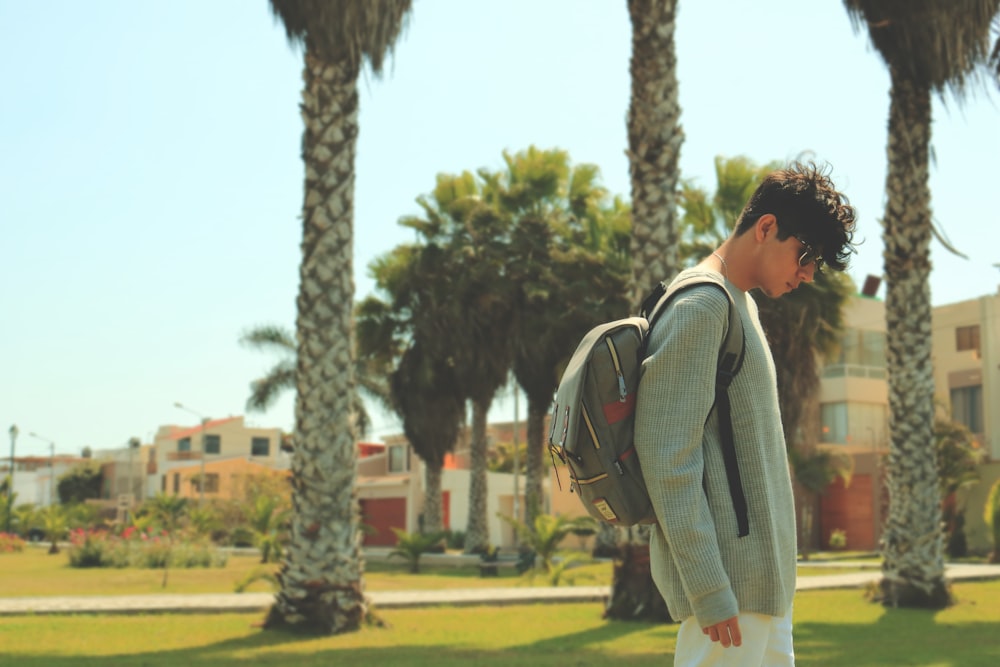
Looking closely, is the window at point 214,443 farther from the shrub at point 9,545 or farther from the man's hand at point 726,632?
the man's hand at point 726,632


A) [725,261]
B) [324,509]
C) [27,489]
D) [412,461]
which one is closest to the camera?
[725,261]

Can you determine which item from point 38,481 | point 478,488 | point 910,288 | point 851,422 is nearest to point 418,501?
point 851,422

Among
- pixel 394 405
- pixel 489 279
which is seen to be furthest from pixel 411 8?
pixel 394 405

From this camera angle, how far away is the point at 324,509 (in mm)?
12156

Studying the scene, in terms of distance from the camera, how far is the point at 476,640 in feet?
36.6

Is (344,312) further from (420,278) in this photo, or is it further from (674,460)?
(420,278)

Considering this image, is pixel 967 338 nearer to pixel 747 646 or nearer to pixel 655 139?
pixel 655 139

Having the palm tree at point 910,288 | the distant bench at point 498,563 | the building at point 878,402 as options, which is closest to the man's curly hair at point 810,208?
the palm tree at point 910,288

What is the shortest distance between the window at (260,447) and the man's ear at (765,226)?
94.2m

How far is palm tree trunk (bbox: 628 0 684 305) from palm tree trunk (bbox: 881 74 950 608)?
128 inches

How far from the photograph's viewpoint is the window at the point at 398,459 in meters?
66.1

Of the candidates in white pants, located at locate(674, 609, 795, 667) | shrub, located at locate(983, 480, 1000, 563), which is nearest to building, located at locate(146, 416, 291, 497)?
shrub, located at locate(983, 480, 1000, 563)

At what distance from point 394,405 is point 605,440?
3241 centimetres

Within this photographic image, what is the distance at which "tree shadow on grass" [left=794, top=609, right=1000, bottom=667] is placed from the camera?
367 inches
